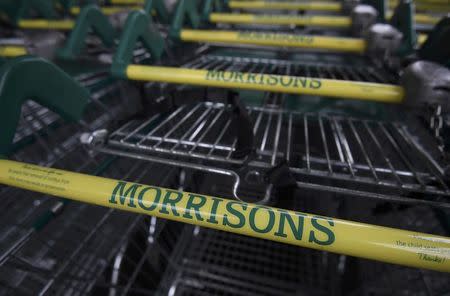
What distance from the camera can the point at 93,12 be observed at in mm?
1050

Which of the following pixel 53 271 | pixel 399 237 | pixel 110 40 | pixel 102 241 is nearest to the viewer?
pixel 399 237

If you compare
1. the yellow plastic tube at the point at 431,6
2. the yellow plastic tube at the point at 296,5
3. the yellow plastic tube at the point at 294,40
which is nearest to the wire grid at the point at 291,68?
the yellow plastic tube at the point at 294,40

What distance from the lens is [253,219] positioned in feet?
1.38

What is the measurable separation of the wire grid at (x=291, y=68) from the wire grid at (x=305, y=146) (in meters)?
0.26

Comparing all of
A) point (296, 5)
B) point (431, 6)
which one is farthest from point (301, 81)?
point (431, 6)

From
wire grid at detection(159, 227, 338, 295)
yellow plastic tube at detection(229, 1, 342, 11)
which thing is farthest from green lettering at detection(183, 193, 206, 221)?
yellow plastic tube at detection(229, 1, 342, 11)

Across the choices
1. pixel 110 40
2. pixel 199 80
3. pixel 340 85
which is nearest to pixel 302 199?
pixel 340 85

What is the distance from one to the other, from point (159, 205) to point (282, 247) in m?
0.85

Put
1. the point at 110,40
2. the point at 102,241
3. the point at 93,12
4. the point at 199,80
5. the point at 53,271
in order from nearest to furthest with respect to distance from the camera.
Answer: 1. the point at 53,271
2. the point at 199,80
3. the point at 102,241
4. the point at 93,12
5. the point at 110,40

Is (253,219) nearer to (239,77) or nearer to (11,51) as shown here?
(239,77)

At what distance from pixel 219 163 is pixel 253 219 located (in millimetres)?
400

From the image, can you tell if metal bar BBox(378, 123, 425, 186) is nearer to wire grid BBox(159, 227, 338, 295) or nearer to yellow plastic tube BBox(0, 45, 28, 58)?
wire grid BBox(159, 227, 338, 295)

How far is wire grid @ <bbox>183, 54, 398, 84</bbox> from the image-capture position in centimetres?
115

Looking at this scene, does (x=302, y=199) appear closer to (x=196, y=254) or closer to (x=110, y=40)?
(x=196, y=254)
